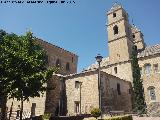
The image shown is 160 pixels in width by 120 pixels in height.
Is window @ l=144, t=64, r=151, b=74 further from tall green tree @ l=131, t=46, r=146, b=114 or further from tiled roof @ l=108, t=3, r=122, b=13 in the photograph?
tiled roof @ l=108, t=3, r=122, b=13

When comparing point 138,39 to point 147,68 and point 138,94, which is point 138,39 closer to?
point 147,68

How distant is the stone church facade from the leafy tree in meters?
2.87

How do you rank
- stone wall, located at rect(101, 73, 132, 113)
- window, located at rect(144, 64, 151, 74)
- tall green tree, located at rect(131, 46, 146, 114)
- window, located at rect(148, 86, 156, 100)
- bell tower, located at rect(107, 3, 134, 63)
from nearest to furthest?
stone wall, located at rect(101, 73, 132, 113), tall green tree, located at rect(131, 46, 146, 114), window, located at rect(148, 86, 156, 100), window, located at rect(144, 64, 151, 74), bell tower, located at rect(107, 3, 134, 63)

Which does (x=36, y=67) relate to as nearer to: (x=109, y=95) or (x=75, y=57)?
(x=109, y=95)

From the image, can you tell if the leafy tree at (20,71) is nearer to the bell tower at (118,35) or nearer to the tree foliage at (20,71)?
the tree foliage at (20,71)

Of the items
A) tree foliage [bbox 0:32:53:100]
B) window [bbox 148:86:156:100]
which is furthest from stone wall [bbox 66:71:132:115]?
tree foliage [bbox 0:32:53:100]

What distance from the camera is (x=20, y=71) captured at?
73.7 feet

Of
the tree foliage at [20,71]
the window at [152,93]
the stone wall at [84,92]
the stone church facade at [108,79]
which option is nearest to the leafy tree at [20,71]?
the tree foliage at [20,71]

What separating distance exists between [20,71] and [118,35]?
25118mm

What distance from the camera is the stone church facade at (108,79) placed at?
97.3ft

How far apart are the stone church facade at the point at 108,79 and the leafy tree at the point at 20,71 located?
2869mm

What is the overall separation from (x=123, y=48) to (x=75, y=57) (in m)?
10.3

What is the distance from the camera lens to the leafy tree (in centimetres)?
2206

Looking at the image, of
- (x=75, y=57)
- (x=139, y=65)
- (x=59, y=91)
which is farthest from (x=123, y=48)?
(x=59, y=91)
